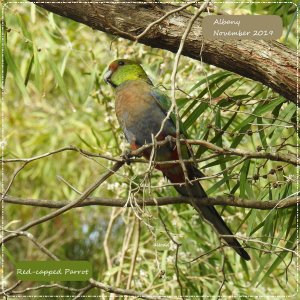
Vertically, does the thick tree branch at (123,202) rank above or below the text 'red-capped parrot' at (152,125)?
below

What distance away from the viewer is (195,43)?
1976 mm

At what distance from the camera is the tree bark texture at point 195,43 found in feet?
6.28

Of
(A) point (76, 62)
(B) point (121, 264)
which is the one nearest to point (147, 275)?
(B) point (121, 264)

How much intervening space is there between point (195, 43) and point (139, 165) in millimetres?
1331

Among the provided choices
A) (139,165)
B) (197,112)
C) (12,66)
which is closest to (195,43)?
(197,112)

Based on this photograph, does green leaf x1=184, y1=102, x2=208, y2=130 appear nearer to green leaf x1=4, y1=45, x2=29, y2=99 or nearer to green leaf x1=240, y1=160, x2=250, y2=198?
green leaf x1=240, y1=160, x2=250, y2=198

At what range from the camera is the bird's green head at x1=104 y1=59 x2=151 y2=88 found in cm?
265

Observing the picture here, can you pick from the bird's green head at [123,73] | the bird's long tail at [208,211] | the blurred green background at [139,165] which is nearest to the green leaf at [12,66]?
the blurred green background at [139,165]

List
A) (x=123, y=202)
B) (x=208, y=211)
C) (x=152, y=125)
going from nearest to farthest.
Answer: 1. (x=123, y=202)
2. (x=208, y=211)
3. (x=152, y=125)

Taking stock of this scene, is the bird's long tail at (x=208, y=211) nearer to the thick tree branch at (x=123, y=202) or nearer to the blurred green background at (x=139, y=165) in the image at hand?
the blurred green background at (x=139, y=165)

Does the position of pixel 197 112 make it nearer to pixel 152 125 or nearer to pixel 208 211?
pixel 152 125

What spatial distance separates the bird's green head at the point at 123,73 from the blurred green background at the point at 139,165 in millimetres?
193

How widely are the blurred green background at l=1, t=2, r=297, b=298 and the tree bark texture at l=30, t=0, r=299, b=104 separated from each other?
88 mm

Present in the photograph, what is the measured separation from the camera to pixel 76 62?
467cm
